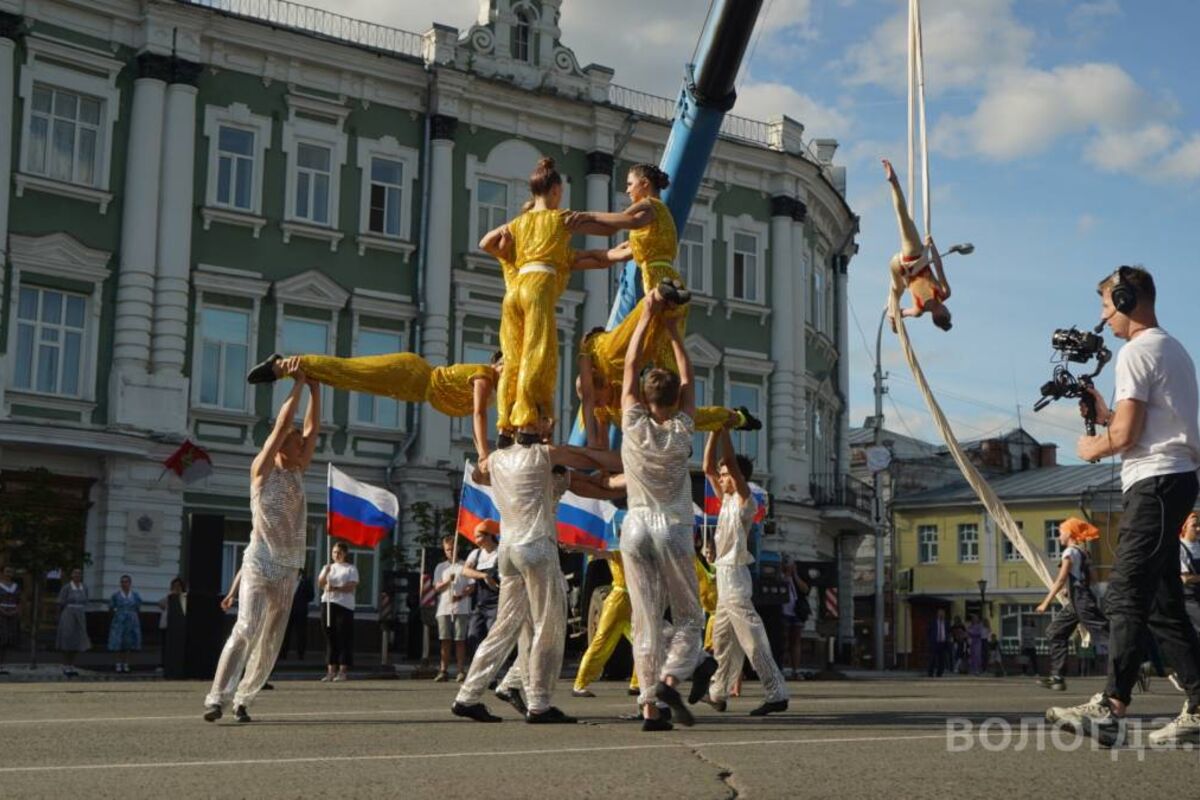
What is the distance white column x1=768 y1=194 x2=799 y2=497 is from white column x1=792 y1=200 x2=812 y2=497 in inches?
4.2

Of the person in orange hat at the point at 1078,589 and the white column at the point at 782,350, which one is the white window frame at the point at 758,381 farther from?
the person in orange hat at the point at 1078,589

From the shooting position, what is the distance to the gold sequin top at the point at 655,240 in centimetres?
1126

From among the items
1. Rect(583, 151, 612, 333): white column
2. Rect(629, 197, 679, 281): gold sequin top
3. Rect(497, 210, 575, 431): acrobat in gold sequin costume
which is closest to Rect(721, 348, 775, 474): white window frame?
Rect(583, 151, 612, 333): white column

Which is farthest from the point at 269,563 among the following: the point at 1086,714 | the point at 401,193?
the point at 401,193

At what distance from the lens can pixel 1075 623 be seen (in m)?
16.8

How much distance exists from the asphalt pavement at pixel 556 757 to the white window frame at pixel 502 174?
25089 mm

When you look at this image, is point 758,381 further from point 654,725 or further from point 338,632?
point 654,725

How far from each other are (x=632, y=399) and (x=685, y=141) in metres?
5.66

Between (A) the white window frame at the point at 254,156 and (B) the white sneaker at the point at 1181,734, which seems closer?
(B) the white sneaker at the point at 1181,734

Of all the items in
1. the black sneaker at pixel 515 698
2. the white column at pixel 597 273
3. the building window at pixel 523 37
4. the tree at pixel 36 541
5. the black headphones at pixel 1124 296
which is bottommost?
the black sneaker at pixel 515 698

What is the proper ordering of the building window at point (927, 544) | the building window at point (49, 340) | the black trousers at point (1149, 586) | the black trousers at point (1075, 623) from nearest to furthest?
the black trousers at point (1149, 586) → the black trousers at point (1075, 623) → the building window at point (49, 340) → the building window at point (927, 544)

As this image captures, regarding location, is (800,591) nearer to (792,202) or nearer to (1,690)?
(1,690)

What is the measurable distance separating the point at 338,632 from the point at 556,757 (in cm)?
1305

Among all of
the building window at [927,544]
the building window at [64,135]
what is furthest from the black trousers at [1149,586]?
the building window at [927,544]
